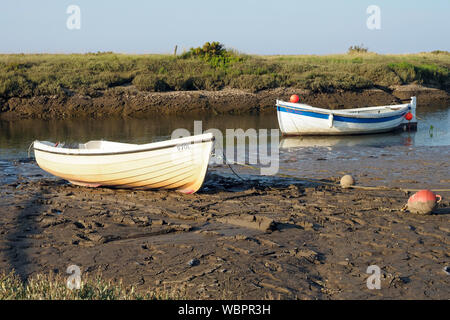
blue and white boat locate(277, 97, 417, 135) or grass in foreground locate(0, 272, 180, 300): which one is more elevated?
blue and white boat locate(277, 97, 417, 135)

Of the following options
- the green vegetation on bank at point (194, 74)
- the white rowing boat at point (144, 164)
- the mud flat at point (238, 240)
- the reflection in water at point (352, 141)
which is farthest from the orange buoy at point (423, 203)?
the green vegetation on bank at point (194, 74)

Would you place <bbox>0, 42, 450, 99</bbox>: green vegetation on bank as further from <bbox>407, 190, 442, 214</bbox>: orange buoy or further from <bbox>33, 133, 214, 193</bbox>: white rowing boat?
<bbox>407, 190, 442, 214</bbox>: orange buoy

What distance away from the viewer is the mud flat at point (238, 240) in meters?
5.57

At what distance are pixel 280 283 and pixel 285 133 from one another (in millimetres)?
13922

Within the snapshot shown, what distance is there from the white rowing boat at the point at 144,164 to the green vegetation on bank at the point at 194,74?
1771 cm

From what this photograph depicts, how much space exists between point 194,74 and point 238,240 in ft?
83.2

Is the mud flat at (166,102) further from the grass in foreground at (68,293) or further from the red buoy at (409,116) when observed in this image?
the grass in foreground at (68,293)

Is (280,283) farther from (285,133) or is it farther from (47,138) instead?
(47,138)

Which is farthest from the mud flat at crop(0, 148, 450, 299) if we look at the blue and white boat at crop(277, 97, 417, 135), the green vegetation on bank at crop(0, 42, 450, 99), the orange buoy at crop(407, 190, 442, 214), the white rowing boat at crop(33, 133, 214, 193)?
the green vegetation on bank at crop(0, 42, 450, 99)

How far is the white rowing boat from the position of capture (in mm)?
9406

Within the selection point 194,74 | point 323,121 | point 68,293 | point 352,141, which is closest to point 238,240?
point 68,293

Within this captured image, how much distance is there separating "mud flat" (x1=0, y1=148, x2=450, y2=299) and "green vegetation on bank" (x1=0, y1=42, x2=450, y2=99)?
60.3 ft

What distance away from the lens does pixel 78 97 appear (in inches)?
1062

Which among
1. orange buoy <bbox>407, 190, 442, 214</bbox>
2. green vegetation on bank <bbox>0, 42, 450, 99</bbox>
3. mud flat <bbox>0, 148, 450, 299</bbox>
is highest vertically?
green vegetation on bank <bbox>0, 42, 450, 99</bbox>
